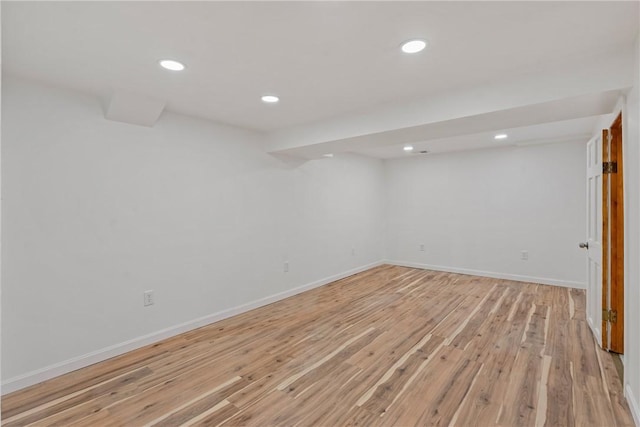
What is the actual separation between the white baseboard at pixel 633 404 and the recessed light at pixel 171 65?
345 centimetres

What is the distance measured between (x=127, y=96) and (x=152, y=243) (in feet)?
4.31

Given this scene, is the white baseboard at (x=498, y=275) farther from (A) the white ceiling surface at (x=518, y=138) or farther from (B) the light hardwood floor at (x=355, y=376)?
(A) the white ceiling surface at (x=518, y=138)

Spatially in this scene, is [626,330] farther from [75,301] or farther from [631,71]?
[75,301]

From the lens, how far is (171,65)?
6.63 ft

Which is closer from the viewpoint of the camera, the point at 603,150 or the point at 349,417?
the point at 349,417

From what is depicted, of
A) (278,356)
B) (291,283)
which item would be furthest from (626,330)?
(291,283)

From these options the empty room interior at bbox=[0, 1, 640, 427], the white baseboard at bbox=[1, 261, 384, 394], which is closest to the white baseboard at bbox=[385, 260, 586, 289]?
the empty room interior at bbox=[0, 1, 640, 427]

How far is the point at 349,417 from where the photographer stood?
1.85 meters

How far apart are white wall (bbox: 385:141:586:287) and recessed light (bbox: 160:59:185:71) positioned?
4.84m

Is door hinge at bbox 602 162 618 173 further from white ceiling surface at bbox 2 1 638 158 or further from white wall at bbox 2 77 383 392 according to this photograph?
white wall at bbox 2 77 383 392

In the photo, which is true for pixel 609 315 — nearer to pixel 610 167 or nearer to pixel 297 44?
pixel 610 167

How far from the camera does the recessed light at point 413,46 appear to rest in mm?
1771

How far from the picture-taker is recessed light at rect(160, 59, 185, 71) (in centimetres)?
197

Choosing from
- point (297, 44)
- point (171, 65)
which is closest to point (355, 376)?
point (297, 44)
